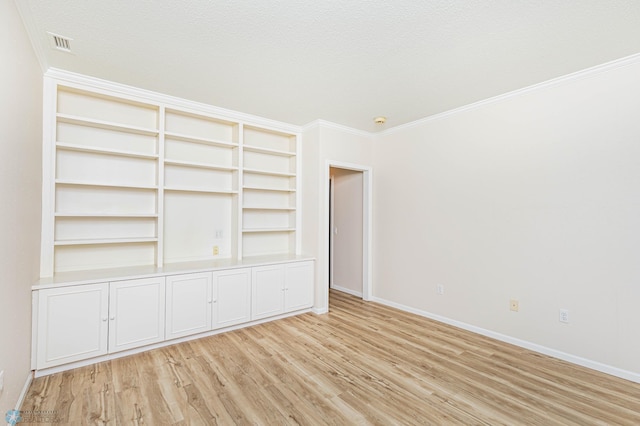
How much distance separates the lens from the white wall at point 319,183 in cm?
390

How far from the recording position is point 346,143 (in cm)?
419

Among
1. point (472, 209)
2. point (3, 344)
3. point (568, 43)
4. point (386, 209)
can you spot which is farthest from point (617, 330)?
point (3, 344)

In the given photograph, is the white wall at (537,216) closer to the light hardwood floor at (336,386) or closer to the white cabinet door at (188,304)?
the light hardwood floor at (336,386)

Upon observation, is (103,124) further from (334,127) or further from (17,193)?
(334,127)

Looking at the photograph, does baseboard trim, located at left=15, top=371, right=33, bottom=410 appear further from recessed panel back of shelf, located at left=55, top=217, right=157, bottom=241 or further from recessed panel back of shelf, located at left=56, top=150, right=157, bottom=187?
recessed panel back of shelf, located at left=56, top=150, right=157, bottom=187

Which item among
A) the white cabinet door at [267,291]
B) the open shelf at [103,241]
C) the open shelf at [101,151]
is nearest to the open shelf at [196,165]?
the open shelf at [101,151]

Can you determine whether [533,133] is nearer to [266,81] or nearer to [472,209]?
[472,209]

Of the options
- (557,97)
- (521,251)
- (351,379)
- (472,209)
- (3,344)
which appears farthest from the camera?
(472,209)

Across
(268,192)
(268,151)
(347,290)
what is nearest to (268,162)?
(268,151)

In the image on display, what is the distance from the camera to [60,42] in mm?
2197

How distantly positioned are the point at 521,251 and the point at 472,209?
2.16 feet

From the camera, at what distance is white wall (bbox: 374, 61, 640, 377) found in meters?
2.39

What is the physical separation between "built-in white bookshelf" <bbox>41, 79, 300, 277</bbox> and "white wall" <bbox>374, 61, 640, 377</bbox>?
6.20 ft

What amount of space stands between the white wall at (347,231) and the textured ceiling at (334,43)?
6.61 feet
